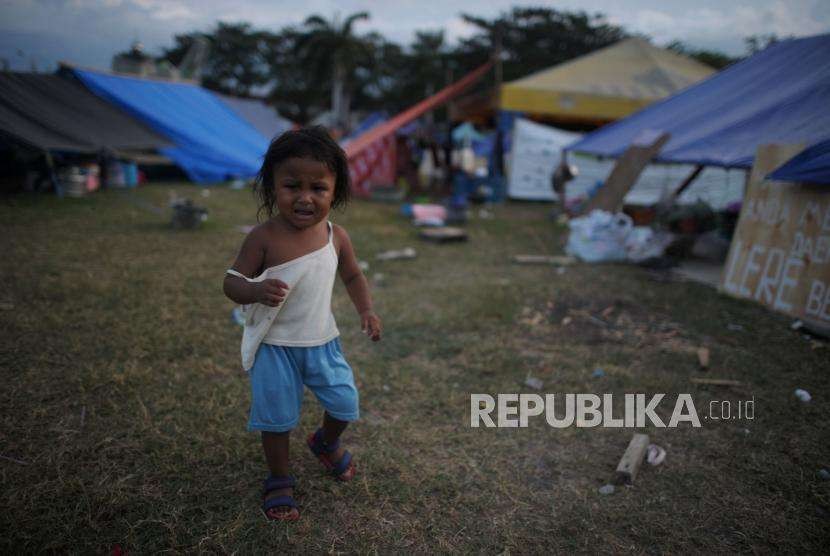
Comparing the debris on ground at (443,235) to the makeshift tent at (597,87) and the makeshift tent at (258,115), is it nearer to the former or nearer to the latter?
the makeshift tent at (597,87)

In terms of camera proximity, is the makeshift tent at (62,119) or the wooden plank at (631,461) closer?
the wooden plank at (631,461)

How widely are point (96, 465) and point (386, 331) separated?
7.72 feet

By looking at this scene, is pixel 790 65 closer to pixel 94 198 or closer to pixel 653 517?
pixel 653 517

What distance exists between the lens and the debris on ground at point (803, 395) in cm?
324

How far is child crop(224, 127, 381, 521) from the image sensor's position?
6.24 ft

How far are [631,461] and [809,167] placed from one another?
3.56 m

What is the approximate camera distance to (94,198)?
9.53 metres

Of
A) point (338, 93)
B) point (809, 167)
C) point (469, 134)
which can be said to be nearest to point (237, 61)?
point (338, 93)

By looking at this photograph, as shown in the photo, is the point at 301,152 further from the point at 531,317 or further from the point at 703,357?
the point at 703,357

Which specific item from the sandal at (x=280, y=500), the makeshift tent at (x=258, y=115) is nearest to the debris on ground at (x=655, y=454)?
the sandal at (x=280, y=500)

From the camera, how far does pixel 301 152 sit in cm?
190

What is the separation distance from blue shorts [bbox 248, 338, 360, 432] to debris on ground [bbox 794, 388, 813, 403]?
3.07 meters

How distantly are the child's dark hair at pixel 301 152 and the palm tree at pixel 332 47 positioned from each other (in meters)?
29.9

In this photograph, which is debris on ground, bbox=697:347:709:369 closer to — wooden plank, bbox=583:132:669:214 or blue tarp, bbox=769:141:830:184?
blue tarp, bbox=769:141:830:184
